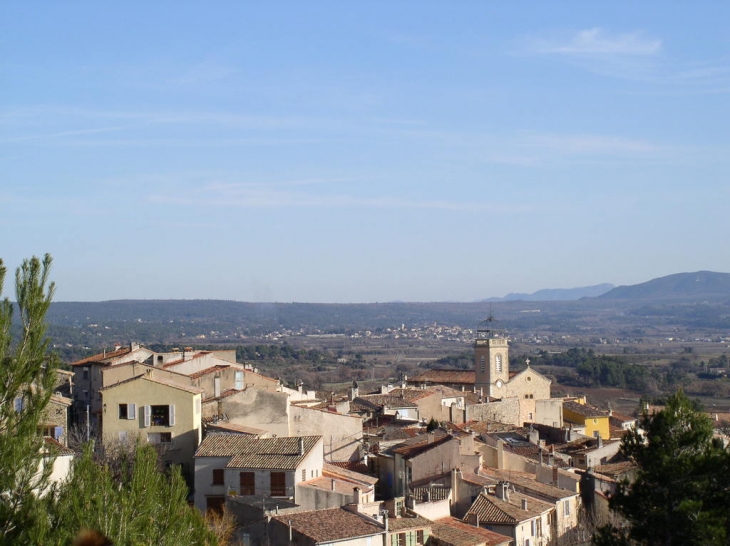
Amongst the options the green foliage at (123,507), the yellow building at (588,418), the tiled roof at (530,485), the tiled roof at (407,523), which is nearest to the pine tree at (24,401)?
the green foliage at (123,507)

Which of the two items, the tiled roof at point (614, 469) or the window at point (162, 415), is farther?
the tiled roof at point (614, 469)

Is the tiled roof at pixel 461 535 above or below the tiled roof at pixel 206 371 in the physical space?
below

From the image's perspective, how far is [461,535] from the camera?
27906 mm

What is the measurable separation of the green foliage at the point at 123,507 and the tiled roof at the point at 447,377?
50338mm

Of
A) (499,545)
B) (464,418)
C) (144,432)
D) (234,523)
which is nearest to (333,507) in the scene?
(234,523)

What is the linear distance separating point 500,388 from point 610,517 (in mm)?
29202

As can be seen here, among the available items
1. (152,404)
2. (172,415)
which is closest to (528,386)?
(172,415)

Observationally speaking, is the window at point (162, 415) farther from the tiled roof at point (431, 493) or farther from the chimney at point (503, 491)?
the chimney at point (503, 491)

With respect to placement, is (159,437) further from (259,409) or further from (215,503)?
(215,503)

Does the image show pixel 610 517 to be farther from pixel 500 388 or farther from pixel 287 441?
pixel 500 388

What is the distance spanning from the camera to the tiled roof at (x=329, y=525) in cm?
2478

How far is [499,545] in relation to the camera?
2872 centimetres

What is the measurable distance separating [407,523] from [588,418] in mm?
29909

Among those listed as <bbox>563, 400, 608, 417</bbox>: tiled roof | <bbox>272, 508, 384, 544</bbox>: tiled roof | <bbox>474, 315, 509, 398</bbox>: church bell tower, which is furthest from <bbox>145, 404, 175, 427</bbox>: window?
<bbox>474, 315, 509, 398</bbox>: church bell tower
